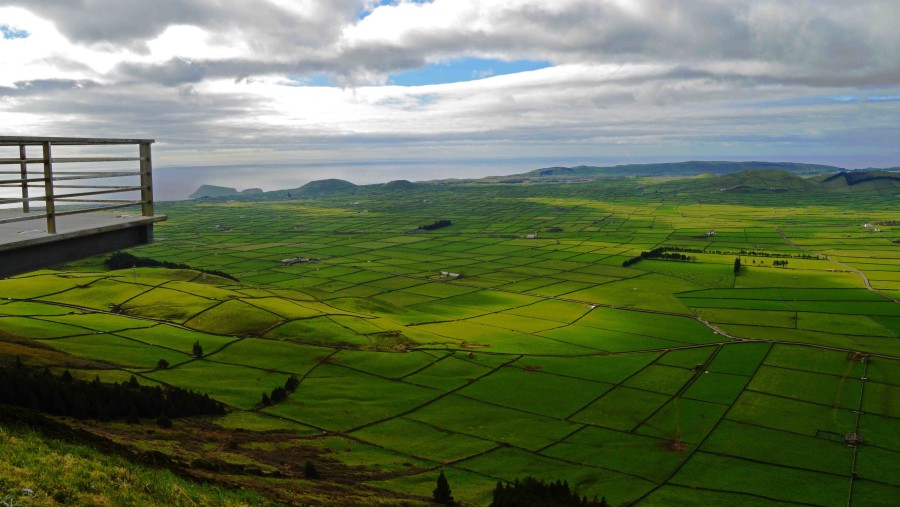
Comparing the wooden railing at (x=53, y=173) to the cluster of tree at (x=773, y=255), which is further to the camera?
the cluster of tree at (x=773, y=255)

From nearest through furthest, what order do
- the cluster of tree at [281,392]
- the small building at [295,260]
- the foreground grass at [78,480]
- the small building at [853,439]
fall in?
the foreground grass at [78,480], the small building at [853,439], the cluster of tree at [281,392], the small building at [295,260]

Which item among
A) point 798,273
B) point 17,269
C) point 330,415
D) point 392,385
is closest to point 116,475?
point 17,269

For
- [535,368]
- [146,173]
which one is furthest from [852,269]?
[146,173]

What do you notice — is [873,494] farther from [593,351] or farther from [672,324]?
[672,324]

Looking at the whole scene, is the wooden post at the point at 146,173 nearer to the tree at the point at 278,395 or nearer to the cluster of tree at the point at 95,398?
the cluster of tree at the point at 95,398

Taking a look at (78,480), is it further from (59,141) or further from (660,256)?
(660,256)

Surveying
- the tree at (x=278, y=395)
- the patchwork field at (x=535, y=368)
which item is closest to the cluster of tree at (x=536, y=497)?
the patchwork field at (x=535, y=368)
